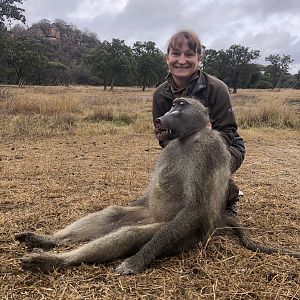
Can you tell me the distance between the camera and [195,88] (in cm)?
367

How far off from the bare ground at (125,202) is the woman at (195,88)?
2.45ft

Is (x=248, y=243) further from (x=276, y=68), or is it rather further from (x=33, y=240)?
(x=276, y=68)

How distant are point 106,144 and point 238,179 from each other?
11.6 feet

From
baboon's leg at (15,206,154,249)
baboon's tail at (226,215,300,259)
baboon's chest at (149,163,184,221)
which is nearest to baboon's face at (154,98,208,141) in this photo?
baboon's chest at (149,163,184,221)

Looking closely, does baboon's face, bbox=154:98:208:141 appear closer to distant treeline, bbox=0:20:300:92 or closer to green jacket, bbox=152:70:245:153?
green jacket, bbox=152:70:245:153

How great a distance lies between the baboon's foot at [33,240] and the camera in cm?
321

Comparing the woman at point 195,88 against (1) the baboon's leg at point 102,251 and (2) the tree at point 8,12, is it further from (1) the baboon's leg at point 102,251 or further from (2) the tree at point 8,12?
(2) the tree at point 8,12

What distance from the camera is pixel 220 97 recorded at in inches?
149

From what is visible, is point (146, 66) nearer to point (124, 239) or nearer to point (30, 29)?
point (124, 239)

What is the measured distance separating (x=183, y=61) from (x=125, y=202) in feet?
5.74

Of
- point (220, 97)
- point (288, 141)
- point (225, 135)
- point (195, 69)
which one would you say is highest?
point (195, 69)

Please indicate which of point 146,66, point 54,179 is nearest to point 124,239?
point 54,179

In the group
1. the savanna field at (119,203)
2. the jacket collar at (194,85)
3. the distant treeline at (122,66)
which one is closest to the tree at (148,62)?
the distant treeline at (122,66)

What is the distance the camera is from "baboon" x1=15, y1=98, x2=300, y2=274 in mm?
2787
